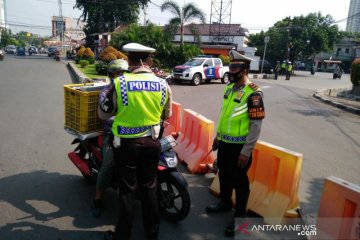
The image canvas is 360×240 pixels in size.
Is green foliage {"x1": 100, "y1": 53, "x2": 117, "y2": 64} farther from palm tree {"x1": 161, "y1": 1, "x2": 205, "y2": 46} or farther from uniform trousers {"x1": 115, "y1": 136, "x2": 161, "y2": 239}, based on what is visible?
uniform trousers {"x1": 115, "y1": 136, "x2": 161, "y2": 239}

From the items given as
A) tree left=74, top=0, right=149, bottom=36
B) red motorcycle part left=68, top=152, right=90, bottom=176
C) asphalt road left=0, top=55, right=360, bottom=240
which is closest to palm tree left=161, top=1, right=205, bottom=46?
asphalt road left=0, top=55, right=360, bottom=240

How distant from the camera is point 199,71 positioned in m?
18.2

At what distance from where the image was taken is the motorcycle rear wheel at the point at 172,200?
329 centimetres

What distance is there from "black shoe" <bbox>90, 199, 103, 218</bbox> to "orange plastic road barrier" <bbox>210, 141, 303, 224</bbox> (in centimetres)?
179

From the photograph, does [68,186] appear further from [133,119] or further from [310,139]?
[310,139]

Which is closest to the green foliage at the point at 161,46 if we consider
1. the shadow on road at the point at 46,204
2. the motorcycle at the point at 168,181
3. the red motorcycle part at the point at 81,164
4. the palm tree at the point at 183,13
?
the palm tree at the point at 183,13

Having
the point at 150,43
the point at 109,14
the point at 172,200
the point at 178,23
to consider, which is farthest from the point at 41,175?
the point at 109,14

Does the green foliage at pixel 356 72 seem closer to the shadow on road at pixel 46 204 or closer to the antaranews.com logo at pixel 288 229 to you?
the antaranews.com logo at pixel 288 229

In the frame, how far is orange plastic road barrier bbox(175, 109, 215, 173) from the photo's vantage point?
190 inches

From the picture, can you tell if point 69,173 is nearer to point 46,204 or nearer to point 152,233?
point 46,204

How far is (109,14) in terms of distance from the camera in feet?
150

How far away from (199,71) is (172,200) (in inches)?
603

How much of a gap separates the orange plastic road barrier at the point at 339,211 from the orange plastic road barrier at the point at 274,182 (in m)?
0.44

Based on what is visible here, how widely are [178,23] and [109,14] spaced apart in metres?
22.7
